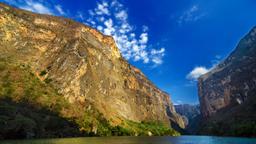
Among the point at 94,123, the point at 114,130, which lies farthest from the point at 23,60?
the point at 114,130

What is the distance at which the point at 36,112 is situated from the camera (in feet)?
472

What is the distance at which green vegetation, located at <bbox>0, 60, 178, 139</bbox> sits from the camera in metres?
116

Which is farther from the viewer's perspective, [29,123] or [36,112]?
[36,112]

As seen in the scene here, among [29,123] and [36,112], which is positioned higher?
[36,112]

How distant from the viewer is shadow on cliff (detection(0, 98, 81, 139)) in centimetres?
10881

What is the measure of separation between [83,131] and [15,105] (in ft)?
143

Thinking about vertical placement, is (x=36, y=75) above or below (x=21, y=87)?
above

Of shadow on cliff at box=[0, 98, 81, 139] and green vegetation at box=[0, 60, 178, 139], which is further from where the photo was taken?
green vegetation at box=[0, 60, 178, 139]

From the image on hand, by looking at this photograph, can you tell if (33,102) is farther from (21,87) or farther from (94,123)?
(94,123)

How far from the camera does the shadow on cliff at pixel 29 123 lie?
10881cm

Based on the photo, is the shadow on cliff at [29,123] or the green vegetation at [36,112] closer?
the shadow on cliff at [29,123]

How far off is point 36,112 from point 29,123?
25972mm

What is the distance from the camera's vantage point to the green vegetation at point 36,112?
116 meters

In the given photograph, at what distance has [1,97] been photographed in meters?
132
